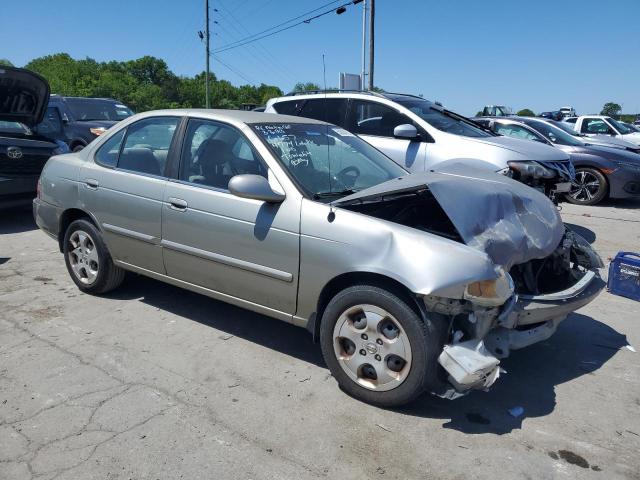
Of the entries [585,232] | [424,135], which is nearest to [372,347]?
[424,135]

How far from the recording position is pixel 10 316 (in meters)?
4.41

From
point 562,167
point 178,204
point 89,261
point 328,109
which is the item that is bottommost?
point 89,261

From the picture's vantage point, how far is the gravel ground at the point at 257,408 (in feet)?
8.62

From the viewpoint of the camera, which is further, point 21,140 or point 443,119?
point 21,140

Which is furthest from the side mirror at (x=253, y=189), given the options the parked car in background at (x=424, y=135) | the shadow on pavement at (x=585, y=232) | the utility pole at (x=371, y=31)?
the utility pole at (x=371, y=31)

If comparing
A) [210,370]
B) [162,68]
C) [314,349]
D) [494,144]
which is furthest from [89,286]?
[162,68]

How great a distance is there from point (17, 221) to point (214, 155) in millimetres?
5756

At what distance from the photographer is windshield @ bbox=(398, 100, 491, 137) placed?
7211 millimetres

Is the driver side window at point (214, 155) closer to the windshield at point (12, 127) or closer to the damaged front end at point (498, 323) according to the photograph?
the damaged front end at point (498, 323)

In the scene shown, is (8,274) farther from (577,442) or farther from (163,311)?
(577,442)

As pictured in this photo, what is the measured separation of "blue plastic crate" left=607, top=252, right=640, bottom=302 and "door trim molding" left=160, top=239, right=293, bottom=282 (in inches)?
131

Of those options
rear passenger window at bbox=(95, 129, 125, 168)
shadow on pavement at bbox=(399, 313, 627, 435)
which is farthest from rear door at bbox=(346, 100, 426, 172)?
rear passenger window at bbox=(95, 129, 125, 168)

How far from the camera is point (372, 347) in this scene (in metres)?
3.06

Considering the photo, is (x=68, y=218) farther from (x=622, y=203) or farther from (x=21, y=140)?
(x=622, y=203)
